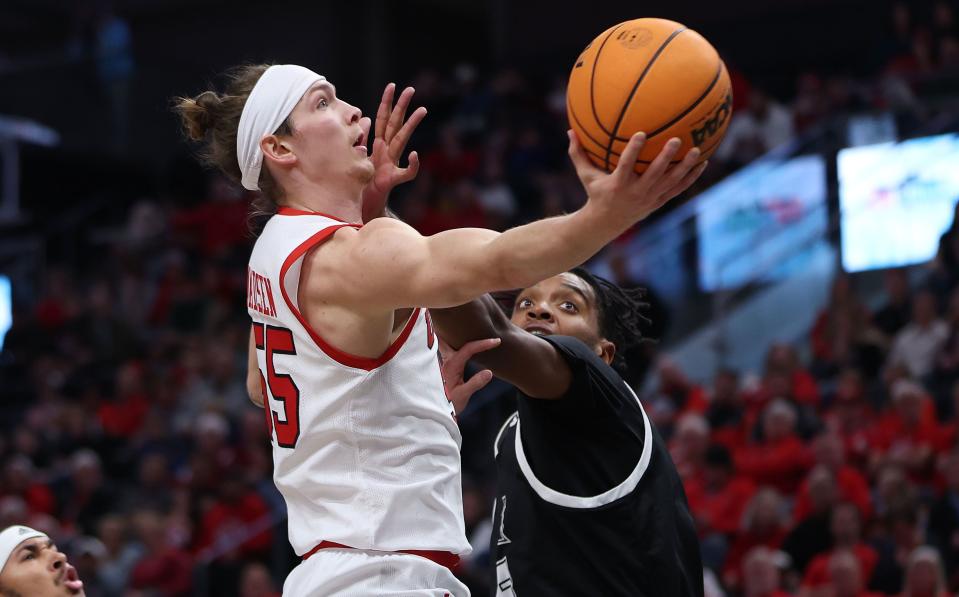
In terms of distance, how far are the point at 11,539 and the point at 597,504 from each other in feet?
5.98

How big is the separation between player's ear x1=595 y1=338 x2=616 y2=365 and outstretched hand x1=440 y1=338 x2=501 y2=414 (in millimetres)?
584

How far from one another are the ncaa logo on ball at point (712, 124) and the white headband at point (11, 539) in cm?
248

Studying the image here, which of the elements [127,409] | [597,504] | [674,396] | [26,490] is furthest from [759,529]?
[127,409]

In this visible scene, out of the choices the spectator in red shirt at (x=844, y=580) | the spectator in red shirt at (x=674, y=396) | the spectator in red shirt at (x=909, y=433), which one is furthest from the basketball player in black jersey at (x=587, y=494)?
the spectator in red shirt at (x=674, y=396)

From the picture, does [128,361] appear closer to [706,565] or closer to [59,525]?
[59,525]

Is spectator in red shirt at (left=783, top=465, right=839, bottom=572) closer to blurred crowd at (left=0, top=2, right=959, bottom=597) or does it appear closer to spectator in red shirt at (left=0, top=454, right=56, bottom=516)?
blurred crowd at (left=0, top=2, right=959, bottom=597)

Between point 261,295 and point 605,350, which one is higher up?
point 261,295

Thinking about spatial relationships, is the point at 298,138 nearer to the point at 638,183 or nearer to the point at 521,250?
the point at 521,250

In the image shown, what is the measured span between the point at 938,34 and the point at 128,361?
29.4 ft

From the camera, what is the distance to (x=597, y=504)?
3316 millimetres

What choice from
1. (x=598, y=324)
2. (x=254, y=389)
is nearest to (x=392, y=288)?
(x=254, y=389)

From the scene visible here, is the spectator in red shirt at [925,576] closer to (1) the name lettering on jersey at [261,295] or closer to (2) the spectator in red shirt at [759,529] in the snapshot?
(2) the spectator in red shirt at [759,529]

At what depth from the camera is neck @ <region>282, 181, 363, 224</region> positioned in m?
3.08

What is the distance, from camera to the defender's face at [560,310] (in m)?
3.77
